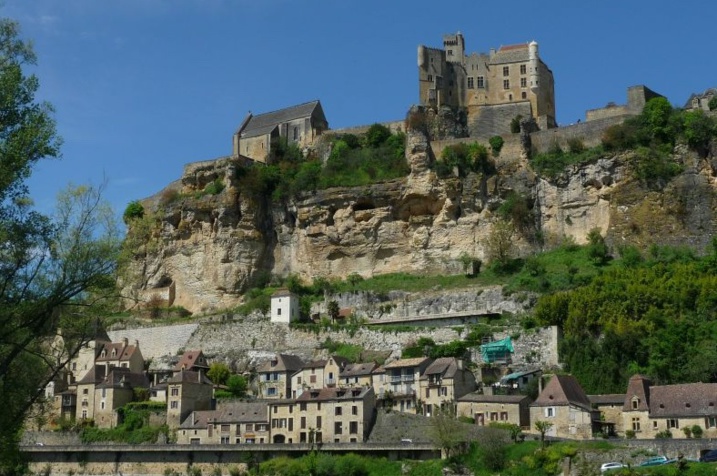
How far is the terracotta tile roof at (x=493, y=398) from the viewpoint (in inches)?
Result: 2124

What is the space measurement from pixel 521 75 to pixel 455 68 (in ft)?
17.6

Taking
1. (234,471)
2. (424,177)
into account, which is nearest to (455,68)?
(424,177)

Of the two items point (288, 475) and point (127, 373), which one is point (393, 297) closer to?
point (127, 373)

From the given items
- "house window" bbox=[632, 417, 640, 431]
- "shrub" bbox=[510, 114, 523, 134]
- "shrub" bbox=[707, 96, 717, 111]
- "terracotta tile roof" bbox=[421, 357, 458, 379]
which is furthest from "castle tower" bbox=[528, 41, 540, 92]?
"house window" bbox=[632, 417, 640, 431]

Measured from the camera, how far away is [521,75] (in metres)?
85.9

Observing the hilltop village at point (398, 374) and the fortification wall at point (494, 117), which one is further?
the fortification wall at point (494, 117)

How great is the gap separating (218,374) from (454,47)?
36627mm

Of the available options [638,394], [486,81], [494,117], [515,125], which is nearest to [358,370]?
[638,394]

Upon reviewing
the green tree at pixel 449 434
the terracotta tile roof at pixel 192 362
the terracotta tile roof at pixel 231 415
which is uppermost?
the terracotta tile roof at pixel 192 362

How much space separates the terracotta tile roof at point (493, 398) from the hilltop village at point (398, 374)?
8 centimetres

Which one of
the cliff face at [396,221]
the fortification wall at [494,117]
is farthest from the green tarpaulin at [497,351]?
the fortification wall at [494,117]

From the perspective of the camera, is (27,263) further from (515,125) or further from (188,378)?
(515,125)

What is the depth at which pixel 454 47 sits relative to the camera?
291 feet

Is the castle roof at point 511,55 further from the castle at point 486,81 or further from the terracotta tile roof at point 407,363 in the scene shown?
the terracotta tile roof at point 407,363
